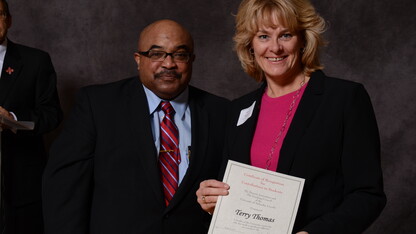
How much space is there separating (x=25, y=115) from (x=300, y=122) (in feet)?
6.74

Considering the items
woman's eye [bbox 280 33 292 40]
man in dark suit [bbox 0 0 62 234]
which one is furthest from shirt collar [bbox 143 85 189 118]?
man in dark suit [bbox 0 0 62 234]

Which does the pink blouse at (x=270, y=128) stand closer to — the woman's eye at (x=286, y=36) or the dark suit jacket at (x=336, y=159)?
the dark suit jacket at (x=336, y=159)

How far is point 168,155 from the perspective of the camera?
2713 millimetres

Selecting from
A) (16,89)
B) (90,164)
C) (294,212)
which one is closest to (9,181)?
(16,89)

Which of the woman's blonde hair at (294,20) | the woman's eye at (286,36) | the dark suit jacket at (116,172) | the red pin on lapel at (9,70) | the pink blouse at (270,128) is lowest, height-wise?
the dark suit jacket at (116,172)

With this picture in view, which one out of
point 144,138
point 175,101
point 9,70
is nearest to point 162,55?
point 175,101

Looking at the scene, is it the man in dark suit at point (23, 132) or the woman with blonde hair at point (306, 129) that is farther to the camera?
the man in dark suit at point (23, 132)

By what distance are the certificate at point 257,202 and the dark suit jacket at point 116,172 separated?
73 cm

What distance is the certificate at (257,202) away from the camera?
6.08 feet

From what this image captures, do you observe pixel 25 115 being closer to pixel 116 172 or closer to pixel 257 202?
pixel 116 172

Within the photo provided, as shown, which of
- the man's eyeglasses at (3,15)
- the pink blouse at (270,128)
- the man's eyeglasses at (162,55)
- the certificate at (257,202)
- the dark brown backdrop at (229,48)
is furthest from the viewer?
the dark brown backdrop at (229,48)

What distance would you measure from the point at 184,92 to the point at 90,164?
0.60m

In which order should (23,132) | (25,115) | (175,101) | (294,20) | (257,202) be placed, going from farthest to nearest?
(23,132) < (25,115) < (175,101) < (294,20) < (257,202)

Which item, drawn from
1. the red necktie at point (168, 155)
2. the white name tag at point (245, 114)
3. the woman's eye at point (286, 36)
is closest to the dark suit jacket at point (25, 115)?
the red necktie at point (168, 155)
